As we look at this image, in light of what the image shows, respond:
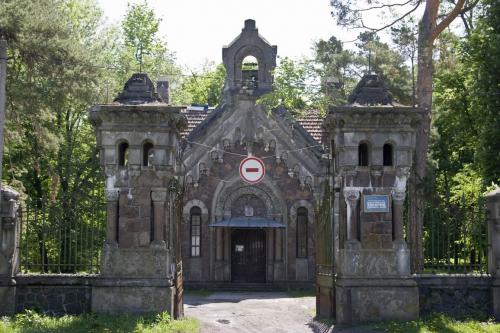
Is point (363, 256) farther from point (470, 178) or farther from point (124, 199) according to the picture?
point (470, 178)

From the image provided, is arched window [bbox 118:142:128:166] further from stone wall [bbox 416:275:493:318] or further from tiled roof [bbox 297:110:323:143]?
tiled roof [bbox 297:110:323:143]

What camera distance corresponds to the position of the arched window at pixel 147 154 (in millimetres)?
13570

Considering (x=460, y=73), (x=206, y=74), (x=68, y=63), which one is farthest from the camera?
(x=206, y=74)

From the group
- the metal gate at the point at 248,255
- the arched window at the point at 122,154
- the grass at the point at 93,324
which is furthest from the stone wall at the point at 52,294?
the metal gate at the point at 248,255

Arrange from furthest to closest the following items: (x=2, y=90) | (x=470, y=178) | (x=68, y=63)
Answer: (x=470, y=178) → (x=68, y=63) → (x=2, y=90)

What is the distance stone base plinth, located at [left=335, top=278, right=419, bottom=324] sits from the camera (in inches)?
520

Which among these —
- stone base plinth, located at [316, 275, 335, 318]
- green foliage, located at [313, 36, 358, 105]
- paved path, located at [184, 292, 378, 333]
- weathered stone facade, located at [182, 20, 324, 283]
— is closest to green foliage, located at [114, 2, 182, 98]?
green foliage, located at [313, 36, 358, 105]

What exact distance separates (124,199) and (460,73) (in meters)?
16.0

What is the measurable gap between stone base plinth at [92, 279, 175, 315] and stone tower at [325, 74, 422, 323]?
3.14 metres

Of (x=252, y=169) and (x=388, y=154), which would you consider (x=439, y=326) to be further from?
(x=252, y=169)

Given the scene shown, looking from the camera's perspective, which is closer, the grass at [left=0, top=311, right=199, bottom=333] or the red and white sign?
the grass at [left=0, top=311, right=199, bottom=333]

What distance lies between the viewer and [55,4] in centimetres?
2236

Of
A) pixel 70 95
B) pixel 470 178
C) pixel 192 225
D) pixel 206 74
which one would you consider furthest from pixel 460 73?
pixel 206 74

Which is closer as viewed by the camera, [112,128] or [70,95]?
[112,128]
